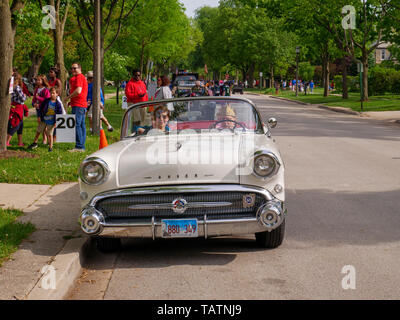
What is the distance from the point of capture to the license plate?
17.8 feet

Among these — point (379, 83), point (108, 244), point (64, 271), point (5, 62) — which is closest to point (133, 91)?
point (5, 62)

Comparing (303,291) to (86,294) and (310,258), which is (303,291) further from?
(86,294)

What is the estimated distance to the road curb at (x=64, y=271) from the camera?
4566 mm

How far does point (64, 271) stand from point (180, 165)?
1.40 meters

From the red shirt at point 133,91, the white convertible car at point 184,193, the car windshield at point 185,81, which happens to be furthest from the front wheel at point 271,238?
the car windshield at point 185,81

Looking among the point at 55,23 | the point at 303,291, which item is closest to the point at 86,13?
the point at 55,23

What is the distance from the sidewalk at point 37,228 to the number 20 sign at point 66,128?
316 centimetres

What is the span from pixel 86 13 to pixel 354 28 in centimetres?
2631

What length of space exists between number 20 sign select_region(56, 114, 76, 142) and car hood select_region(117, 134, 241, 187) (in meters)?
6.72

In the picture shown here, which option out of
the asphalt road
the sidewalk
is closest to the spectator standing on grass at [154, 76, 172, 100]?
the sidewalk

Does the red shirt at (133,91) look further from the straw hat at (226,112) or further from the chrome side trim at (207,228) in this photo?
the chrome side trim at (207,228)

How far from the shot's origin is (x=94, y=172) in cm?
568

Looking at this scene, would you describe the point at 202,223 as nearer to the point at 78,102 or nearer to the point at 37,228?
the point at 37,228

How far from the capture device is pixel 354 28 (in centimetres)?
4056
